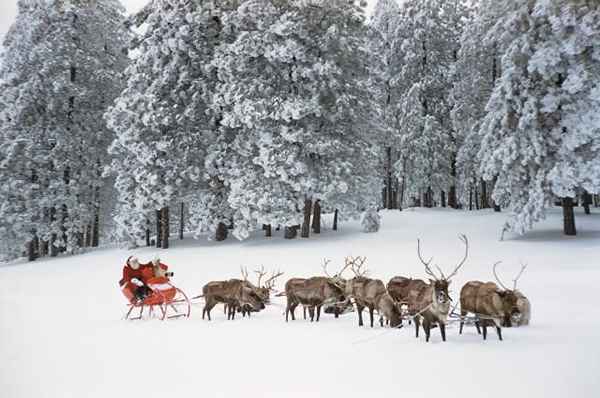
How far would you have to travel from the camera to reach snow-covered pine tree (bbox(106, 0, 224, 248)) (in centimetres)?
1744

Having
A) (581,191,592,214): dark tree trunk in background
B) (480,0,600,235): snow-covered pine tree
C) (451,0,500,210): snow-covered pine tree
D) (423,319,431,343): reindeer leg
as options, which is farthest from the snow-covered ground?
(451,0,500,210): snow-covered pine tree

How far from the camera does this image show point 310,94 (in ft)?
55.6

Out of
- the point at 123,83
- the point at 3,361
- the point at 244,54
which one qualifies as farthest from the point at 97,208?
the point at 3,361

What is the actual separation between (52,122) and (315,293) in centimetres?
1688

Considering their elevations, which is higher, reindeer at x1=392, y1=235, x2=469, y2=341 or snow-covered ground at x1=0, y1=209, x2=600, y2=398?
reindeer at x1=392, y1=235, x2=469, y2=341

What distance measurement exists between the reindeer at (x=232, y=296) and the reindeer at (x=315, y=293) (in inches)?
18.3

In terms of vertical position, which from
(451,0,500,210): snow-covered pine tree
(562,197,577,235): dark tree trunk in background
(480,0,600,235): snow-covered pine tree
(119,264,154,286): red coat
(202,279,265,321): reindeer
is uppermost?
(451,0,500,210): snow-covered pine tree

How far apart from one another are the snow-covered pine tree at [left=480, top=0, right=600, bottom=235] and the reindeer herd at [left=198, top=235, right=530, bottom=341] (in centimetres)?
543

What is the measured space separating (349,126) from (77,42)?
1168 cm

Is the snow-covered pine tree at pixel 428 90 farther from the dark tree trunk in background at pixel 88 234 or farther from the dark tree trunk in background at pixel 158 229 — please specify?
the dark tree trunk in background at pixel 88 234

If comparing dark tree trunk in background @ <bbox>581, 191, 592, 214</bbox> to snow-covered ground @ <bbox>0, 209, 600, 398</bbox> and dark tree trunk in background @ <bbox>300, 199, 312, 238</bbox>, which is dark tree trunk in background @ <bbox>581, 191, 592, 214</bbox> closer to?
snow-covered ground @ <bbox>0, 209, 600, 398</bbox>

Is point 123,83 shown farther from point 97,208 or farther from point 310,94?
point 310,94

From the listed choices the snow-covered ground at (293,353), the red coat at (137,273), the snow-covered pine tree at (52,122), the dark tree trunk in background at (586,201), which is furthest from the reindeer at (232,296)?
the snow-covered pine tree at (52,122)

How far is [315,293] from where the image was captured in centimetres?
565
